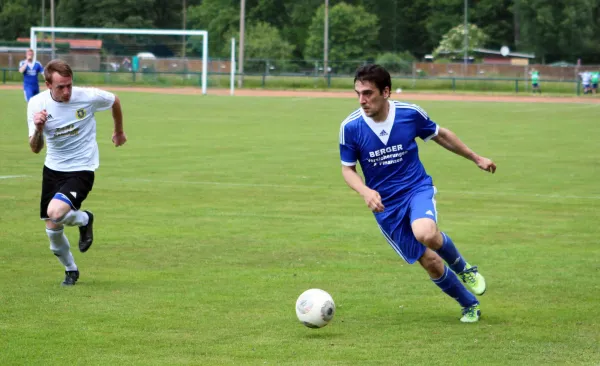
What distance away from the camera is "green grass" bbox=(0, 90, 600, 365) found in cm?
692

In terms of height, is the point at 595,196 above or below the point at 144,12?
below

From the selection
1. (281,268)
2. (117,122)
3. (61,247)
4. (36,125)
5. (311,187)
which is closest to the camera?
(36,125)

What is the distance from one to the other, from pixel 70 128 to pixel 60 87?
1.39 ft

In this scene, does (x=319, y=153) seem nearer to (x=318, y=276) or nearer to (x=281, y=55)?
(x=318, y=276)

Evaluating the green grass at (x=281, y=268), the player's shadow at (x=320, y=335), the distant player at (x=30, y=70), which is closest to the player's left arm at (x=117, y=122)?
the green grass at (x=281, y=268)

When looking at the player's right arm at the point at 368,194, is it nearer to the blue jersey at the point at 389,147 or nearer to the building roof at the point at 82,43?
the blue jersey at the point at 389,147

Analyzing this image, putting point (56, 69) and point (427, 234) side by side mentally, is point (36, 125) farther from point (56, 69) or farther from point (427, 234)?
point (427, 234)

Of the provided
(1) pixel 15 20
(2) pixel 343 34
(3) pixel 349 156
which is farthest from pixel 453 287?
(1) pixel 15 20

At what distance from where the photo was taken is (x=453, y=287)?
7.54m

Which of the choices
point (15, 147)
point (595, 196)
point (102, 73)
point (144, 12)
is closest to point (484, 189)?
point (595, 196)

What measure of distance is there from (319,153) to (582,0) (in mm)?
Answer: 65628

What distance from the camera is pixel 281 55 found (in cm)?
7881

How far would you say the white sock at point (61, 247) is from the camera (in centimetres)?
891

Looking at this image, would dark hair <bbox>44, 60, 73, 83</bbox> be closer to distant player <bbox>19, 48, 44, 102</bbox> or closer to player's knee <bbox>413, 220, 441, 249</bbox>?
player's knee <bbox>413, 220, 441, 249</bbox>
